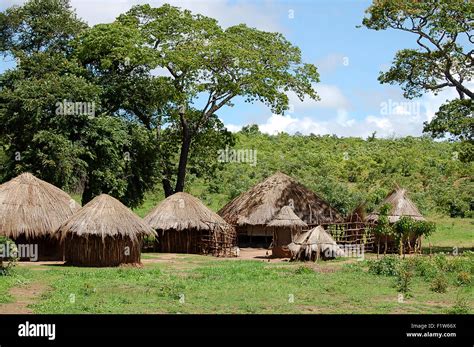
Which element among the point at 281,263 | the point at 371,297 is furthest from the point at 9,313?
the point at 281,263

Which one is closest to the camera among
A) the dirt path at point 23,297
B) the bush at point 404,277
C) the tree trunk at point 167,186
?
the dirt path at point 23,297

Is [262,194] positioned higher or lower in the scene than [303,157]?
lower

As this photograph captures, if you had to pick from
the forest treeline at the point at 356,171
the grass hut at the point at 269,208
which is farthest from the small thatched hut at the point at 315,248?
the forest treeline at the point at 356,171

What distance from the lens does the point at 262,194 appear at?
34.6 meters

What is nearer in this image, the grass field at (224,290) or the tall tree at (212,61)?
the grass field at (224,290)

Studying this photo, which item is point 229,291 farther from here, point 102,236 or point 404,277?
point 102,236

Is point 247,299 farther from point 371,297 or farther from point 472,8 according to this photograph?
point 472,8

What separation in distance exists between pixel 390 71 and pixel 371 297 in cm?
1435

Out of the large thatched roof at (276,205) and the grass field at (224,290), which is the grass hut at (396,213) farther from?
the grass field at (224,290)

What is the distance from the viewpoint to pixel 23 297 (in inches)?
659

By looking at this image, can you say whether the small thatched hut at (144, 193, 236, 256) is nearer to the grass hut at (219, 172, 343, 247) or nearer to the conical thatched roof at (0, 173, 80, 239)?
the grass hut at (219, 172, 343, 247)

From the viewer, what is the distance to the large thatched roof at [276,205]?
110 feet

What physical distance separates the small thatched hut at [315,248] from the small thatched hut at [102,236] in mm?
5570
